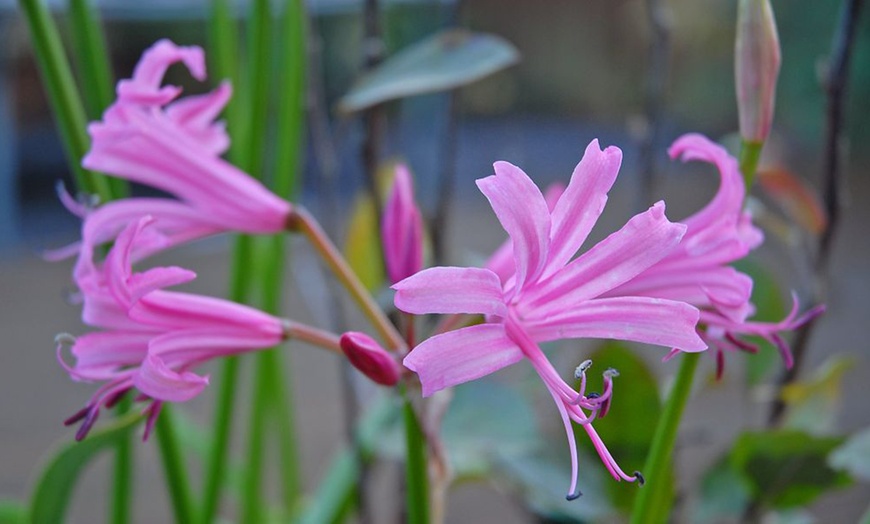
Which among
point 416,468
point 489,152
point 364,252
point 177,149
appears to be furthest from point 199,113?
point 489,152

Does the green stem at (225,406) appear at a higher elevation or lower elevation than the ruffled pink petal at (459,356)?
lower

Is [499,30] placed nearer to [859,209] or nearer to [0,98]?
[859,209]

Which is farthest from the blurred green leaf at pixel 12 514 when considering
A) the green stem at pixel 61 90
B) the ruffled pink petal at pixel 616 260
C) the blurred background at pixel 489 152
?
the blurred background at pixel 489 152

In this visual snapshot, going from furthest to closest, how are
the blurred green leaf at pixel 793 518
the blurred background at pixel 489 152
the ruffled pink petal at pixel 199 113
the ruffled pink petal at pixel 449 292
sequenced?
1. the blurred background at pixel 489 152
2. the blurred green leaf at pixel 793 518
3. the ruffled pink petal at pixel 199 113
4. the ruffled pink petal at pixel 449 292

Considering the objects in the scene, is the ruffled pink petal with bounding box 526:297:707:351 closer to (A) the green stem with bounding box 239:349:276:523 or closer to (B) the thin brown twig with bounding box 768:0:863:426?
(B) the thin brown twig with bounding box 768:0:863:426

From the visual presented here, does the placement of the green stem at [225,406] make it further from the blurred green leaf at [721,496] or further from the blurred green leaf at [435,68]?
the blurred green leaf at [721,496]

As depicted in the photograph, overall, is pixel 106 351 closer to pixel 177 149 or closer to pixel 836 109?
pixel 177 149
